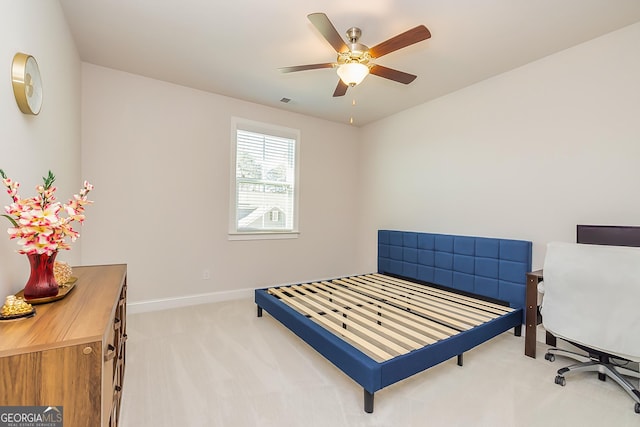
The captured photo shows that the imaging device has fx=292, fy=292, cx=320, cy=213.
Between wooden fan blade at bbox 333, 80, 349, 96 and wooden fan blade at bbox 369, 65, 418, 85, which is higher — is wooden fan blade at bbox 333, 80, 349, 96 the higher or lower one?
the higher one

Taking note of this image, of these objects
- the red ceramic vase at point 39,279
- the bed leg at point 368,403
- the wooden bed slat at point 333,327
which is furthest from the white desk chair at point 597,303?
the red ceramic vase at point 39,279

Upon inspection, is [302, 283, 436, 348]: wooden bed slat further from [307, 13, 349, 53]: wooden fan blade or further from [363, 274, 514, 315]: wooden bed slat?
[307, 13, 349, 53]: wooden fan blade

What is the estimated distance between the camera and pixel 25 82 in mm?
1317

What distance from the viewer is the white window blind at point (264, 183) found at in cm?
390

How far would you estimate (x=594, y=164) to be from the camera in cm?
243

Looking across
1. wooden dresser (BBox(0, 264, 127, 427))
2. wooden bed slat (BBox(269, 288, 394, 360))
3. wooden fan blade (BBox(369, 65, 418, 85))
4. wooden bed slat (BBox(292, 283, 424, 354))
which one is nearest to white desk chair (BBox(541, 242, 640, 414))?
wooden bed slat (BBox(292, 283, 424, 354))

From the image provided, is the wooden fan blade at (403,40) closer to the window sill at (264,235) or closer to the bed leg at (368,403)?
the bed leg at (368,403)

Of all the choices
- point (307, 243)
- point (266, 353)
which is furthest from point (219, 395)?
point (307, 243)

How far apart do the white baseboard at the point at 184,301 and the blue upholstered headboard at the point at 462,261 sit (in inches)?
79.4

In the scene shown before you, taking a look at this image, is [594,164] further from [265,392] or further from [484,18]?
[265,392]

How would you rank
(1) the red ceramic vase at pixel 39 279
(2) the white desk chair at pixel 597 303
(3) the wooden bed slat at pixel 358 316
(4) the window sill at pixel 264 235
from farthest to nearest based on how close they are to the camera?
(4) the window sill at pixel 264 235 < (3) the wooden bed slat at pixel 358 316 < (2) the white desk chair at pixel 597 303 < (1) the red ceramic vase at pixel 39 279

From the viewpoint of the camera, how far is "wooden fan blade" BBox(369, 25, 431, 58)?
1801 mm

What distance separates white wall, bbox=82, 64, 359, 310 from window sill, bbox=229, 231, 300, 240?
0.07 metres

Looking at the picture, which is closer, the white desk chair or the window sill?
the white desk chair
